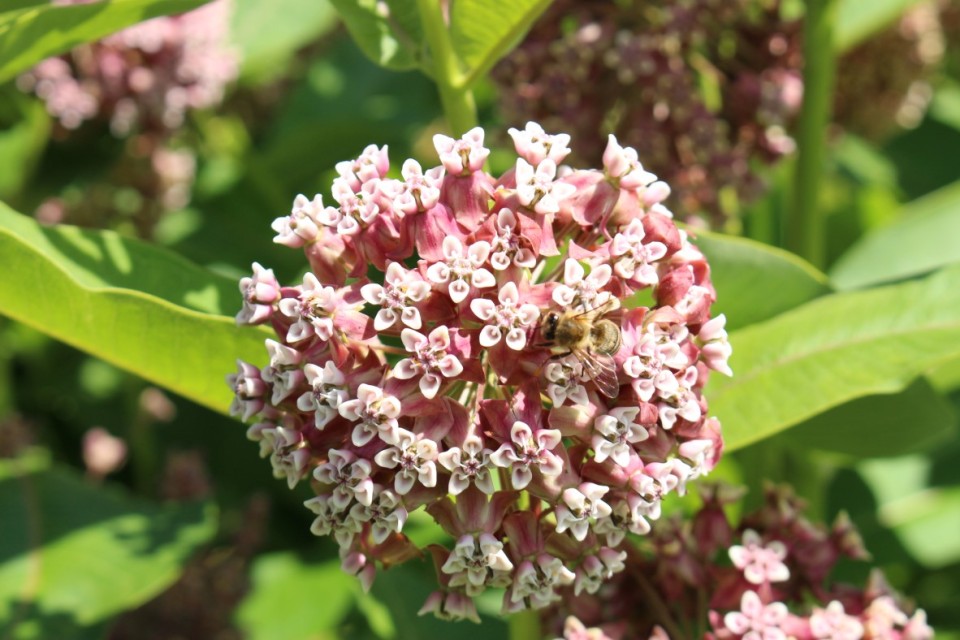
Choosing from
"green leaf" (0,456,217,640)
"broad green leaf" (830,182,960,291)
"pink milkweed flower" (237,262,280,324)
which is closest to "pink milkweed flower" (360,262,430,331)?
"pink milkweed flower" (237,262,280,324)

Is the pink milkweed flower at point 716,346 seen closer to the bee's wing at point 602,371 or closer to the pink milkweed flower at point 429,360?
the bee's wing at point 602,371

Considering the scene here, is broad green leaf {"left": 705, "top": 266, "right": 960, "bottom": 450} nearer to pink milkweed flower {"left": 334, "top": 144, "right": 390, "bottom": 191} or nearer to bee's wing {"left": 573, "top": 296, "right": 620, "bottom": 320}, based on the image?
bee's wing {"left": 573, "top": 296, "right": 620, "bottom": 320}

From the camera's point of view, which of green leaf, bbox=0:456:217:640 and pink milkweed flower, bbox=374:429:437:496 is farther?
green leaf, bbox=0:456:217:640

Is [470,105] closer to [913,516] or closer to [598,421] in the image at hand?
[598,421]

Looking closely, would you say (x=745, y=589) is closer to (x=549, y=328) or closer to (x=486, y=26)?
(x=549, y=328)

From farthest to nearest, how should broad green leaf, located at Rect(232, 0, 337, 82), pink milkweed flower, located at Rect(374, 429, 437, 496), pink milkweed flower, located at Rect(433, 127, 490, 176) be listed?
1. broad green leaf, located at Rect(232, 0, 337, 82)
2. pink milkweed flower, located at Rect(433, 127, 490, 176)
3. pink milkweed flower, located at Rect(374, 429, 437, 496)

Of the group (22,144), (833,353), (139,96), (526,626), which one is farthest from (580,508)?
(22,144)
